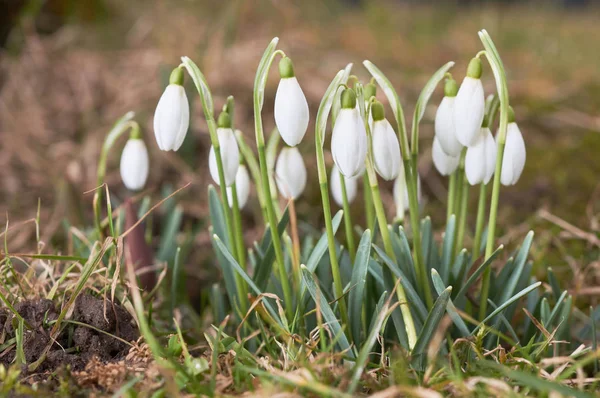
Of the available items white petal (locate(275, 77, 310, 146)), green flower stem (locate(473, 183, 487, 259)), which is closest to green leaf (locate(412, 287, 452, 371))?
green flower stem (locate(473, 183, 487, 259))

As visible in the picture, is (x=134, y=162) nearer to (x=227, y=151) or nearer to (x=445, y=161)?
(x=227, y=151)

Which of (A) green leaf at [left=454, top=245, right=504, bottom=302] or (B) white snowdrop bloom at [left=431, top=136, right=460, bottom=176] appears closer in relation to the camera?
(A) green leaf at [left=454, top=245, right=504, bottom=302]

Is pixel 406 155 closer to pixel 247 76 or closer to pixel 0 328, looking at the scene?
pixel 0 328

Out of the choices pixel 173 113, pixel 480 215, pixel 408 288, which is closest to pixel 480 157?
pixel 480 215

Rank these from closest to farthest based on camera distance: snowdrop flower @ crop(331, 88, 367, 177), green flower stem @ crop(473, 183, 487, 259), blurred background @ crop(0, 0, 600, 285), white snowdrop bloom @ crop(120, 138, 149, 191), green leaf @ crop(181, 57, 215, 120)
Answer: snowdrop flower @ crop(331, 88, 367, 177) < green leaf @ crop(181, 57, 215, 120) < green flower stem @ crop(473, 183, 487, 259) < white snowdrop bloom @ crop(120, 138, 149, 191) < blurred background @ crop(0, 0, 600, 285)

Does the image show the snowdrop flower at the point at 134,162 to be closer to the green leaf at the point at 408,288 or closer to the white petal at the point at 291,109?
the white petal at the point at 291,109

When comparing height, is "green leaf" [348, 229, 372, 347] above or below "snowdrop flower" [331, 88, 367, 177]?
below

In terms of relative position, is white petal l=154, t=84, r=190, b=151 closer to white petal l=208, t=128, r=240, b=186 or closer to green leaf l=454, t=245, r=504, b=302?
white petal l=208, t=128, r=240, b=186
